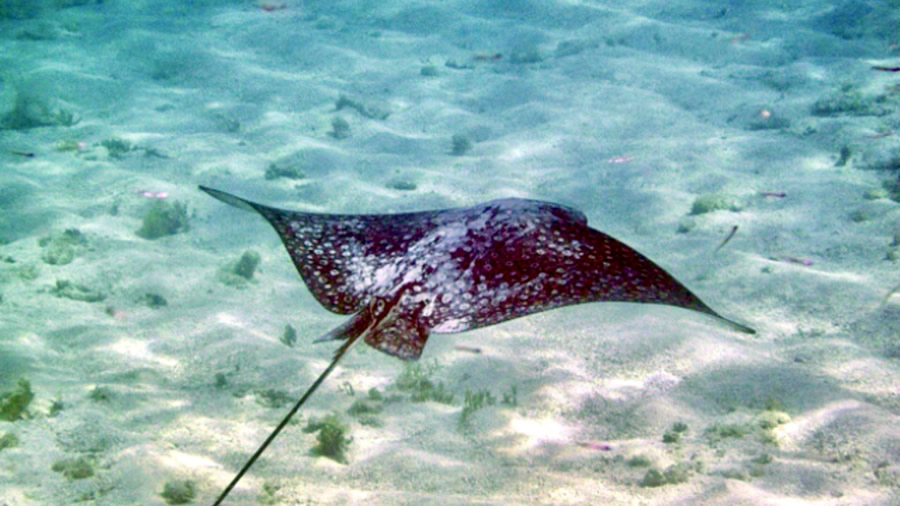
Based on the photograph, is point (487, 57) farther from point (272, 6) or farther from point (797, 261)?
point (797, 261)

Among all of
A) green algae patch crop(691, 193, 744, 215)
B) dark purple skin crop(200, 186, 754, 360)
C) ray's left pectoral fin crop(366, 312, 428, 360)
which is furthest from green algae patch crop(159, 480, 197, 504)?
green algae patch crop(691, 193, 744, 215)

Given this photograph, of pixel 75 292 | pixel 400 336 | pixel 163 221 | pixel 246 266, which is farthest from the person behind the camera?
pixel 163 221

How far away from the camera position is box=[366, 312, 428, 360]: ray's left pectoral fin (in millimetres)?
3752

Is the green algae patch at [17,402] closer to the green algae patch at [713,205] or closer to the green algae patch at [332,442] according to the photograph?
the green algae patch at [332,442]

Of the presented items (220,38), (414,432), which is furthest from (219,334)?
(220,38)

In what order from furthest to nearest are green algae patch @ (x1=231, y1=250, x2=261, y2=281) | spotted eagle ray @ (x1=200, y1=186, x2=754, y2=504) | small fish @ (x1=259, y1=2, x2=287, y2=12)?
small fish @ (x1=259, y1=2, x2=287, y2=12), green algae patch @ (x1=231, y1=250, x2=261, y2=281), spotted eagle ray @ (x1=200, y1=186, x2=754, y2=504)

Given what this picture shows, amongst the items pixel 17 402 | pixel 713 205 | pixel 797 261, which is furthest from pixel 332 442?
pixel 713 205

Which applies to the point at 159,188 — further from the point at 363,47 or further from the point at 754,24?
the point at 754,24

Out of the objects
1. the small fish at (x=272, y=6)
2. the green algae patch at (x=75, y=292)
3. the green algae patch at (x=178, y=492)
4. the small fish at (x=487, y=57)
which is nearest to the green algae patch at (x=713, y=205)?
the green algae patch at (x=178, y=492)

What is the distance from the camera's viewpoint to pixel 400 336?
3838 mm

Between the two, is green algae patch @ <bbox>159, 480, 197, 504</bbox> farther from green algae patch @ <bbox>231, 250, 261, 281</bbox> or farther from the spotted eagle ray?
green algae patch @ <bbox>231, 250, 261, 281</bbox>

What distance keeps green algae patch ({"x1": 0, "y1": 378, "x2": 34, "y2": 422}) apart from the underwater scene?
3 cm

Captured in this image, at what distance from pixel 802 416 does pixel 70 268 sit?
31.4ft

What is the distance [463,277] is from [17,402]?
180 inches
